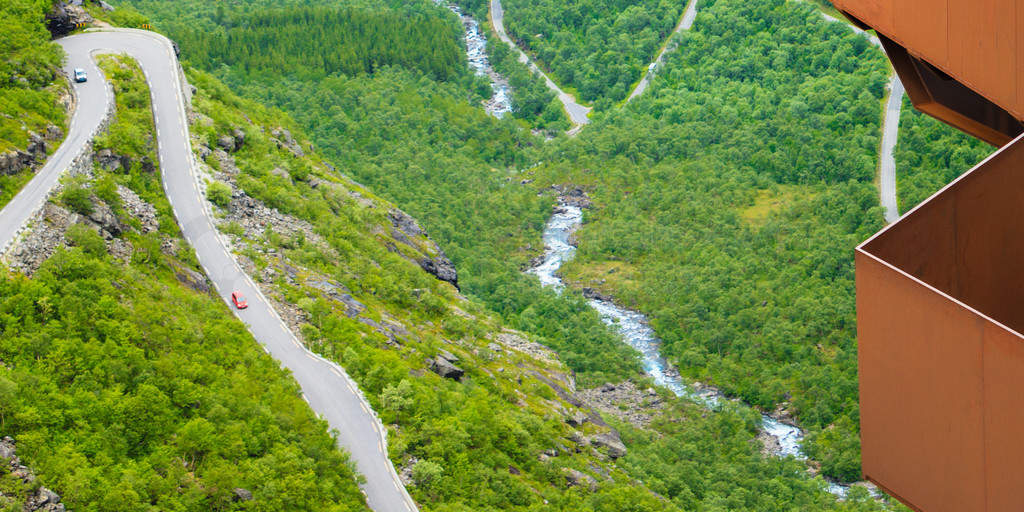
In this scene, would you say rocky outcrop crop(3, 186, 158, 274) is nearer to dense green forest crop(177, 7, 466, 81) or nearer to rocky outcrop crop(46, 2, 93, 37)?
rocky outcrop crop(46, 2, 93, 37)

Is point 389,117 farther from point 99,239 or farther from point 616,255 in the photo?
point 99,239

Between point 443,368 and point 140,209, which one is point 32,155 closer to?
point 140,209

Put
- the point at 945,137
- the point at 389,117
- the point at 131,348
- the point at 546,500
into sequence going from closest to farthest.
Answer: the point at 131,348, the point at 546,500, the point at 945,137, the point at 389,117

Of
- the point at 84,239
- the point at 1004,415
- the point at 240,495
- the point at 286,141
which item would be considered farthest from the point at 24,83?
the point at 1004,415

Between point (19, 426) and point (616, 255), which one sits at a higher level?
point (19, 426)

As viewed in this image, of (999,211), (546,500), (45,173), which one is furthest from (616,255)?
(999,211)

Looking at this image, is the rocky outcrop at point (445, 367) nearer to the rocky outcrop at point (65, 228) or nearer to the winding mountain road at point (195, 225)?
the winding mountain road at point (195, 225)
